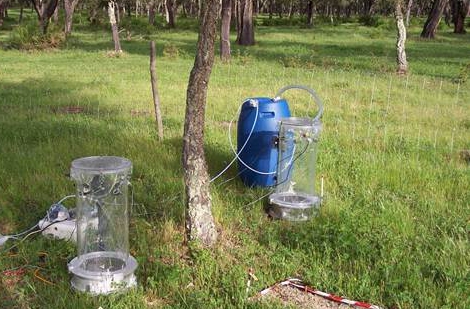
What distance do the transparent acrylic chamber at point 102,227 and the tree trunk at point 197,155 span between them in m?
0.47

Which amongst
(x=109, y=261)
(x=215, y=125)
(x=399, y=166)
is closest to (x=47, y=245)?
(x=109, y=261)

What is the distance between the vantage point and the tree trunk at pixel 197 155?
422 centimetres

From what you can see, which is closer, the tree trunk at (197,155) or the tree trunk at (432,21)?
the tree trunk at (197,155)

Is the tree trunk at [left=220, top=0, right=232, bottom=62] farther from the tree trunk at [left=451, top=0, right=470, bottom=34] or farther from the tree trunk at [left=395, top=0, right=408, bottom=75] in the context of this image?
the tree trunk at [left=451, top=0, right=470, bottom=34]

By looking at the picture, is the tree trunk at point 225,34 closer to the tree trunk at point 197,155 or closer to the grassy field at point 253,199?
the grassy field at point 253,199

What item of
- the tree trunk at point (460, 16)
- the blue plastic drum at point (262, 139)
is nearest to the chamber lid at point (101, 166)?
the blue plastic drum at point (262, 139)

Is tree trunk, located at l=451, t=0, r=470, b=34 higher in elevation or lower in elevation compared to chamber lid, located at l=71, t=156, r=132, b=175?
higher

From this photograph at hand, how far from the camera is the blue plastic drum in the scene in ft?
19.1

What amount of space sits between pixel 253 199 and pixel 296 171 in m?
0.52

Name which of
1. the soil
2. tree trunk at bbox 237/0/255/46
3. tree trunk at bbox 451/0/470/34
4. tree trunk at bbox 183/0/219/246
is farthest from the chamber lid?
tree trunk at bbox 451/0/470/34

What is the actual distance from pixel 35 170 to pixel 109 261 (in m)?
2.44

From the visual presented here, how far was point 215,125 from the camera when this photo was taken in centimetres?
845

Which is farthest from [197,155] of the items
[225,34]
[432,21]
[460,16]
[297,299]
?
[460,16]

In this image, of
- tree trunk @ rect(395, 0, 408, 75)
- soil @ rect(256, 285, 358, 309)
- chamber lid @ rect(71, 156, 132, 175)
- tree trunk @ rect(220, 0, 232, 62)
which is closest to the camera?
soil @ rect(256, 285, 358, 309)
